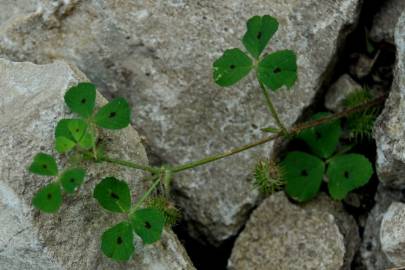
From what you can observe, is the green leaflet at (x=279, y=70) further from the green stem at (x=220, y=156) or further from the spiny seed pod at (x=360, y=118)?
the spiny seed pod at (x=360, y=118)

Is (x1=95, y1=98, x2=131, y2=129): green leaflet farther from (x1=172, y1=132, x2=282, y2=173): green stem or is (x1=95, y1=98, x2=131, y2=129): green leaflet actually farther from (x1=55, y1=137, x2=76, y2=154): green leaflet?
(x1=172, y1=132, x2=282, y2=173): green stem

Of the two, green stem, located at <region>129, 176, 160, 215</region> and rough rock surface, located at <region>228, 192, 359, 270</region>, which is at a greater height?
green stem, located at <region>129, 176, 160, 215</region>

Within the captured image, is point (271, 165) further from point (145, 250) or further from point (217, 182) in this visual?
point (145, 250)

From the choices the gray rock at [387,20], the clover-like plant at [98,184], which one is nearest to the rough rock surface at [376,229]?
the gray rock at [387,20]

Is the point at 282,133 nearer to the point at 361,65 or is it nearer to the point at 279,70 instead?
the point at 279,70

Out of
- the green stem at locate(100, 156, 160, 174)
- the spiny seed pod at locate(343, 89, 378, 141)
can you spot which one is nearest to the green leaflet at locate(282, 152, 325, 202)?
the spiny seed pod at locate(343, 89, 378, 141)

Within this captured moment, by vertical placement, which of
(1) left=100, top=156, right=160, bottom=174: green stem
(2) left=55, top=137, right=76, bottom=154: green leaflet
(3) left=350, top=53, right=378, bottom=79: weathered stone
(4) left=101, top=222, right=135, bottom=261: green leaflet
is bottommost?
(4) left=101, top=222, right=135, bottom=261: green leaflet

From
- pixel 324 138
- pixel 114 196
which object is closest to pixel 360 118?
pixel 324 138
